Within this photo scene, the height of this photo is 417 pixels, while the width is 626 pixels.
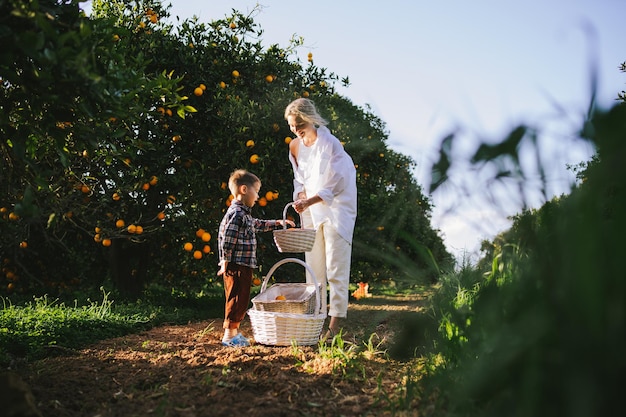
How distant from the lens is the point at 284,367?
10.9 ft

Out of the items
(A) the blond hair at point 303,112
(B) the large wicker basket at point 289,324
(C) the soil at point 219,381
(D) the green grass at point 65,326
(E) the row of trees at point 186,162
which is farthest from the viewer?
(E) the row of trees at point 186,162

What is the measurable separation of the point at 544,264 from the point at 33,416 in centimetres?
175

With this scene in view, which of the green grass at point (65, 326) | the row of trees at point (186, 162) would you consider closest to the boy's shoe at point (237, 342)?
the green grass at point (65, 326)

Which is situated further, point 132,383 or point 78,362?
point 78,362

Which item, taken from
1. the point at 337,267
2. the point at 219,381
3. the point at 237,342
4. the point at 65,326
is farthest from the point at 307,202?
the point at 65,326

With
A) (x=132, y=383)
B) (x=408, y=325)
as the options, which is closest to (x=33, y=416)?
(x=132, y=383)

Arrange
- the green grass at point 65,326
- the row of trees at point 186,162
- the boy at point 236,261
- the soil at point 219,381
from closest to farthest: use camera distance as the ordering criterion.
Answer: the soil at point 219,381 → the green grass at point 65,326 → the boy at point 236,261 → the row of trees at point 186,162

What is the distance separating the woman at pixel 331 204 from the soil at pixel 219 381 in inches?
27.2

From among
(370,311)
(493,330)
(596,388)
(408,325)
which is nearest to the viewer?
(596,388)

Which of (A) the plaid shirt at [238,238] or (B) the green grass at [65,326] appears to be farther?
(A) the plaid shirt at [238,238]

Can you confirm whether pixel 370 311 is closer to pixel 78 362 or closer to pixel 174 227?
pixel 174 227

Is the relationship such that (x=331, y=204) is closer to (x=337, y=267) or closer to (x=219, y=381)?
(x=337, y=267)

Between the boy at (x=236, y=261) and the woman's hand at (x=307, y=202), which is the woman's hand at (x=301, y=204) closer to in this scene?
the woman's hand at (x=307, y=202)

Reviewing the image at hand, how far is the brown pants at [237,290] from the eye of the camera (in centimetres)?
467
